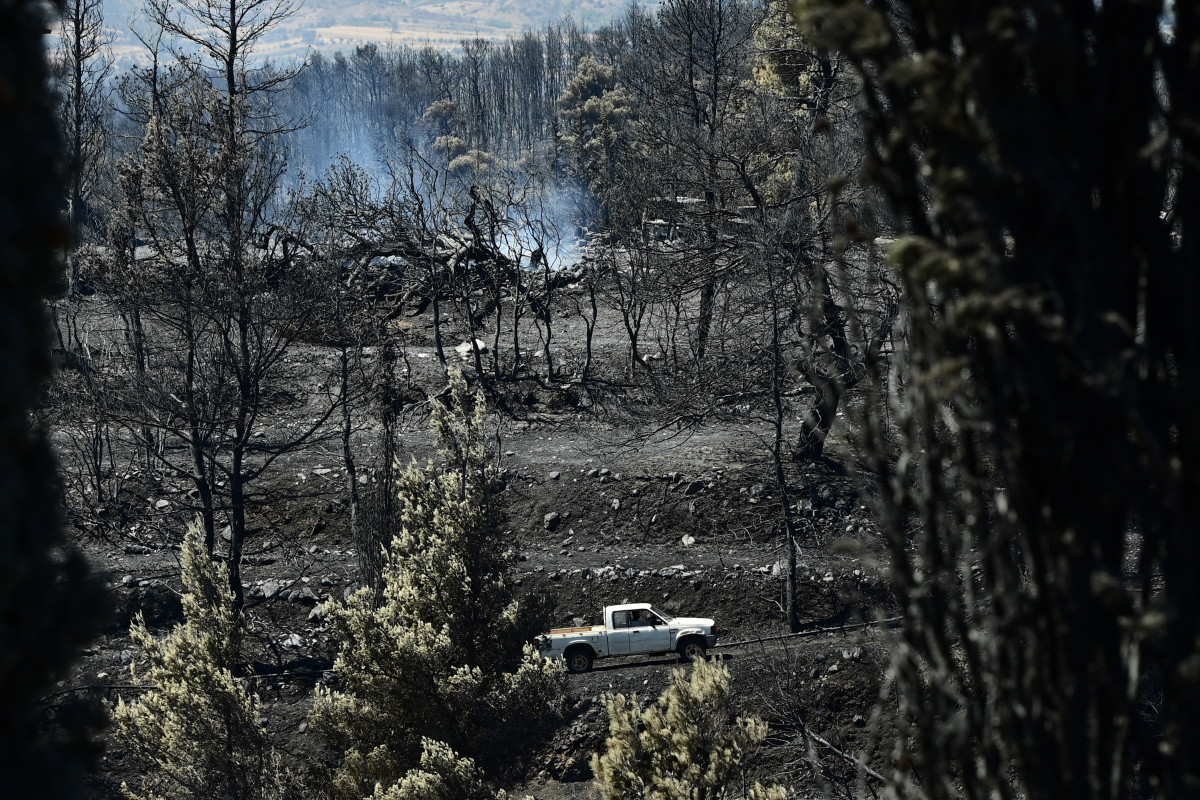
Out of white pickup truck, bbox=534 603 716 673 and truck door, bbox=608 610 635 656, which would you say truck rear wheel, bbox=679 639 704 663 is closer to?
white pickup truck, bbox=534 603 716 673

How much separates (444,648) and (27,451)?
7474 millimetres

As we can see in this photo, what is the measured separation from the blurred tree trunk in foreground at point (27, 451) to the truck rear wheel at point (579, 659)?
10871mm

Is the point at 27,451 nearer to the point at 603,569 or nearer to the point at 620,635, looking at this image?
the point at 620,635

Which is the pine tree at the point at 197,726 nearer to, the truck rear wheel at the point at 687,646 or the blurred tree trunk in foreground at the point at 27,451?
the truck rear wheel at the point at 687,646

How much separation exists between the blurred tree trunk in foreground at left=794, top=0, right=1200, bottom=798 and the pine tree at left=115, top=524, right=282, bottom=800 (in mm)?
7774

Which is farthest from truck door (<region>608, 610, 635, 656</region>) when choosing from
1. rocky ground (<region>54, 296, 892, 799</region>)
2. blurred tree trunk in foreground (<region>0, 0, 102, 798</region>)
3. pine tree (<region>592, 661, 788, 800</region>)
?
blurred tree trunk in foreground (<region>0, 0, 102, 798</region>)

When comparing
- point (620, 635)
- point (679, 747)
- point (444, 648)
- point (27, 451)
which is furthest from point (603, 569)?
point (27, 451)

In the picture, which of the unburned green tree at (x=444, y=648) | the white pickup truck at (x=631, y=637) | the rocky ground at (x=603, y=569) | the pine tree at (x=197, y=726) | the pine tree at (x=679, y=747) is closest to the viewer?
the pine tree at (x=679, y=747)

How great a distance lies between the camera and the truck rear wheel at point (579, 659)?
11.8m

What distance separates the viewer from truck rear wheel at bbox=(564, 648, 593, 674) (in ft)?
38.6

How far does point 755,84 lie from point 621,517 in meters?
14.0

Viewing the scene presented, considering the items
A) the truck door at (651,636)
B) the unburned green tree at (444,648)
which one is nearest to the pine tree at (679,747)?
the unburned green tree at (444,648)

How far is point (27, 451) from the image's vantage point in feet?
3.81

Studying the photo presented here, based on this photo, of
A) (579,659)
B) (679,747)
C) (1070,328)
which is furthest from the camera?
(579,659)
